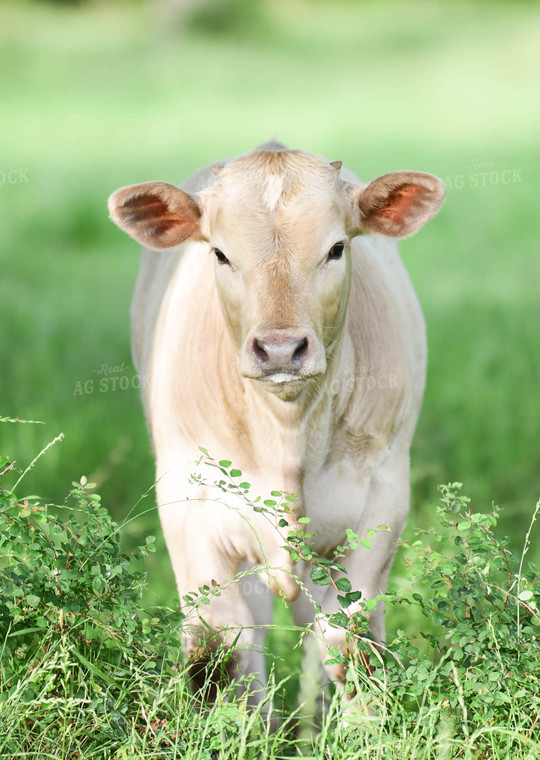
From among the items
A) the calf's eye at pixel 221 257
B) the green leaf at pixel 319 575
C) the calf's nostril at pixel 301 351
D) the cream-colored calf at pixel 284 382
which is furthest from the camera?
the calf's eye at pixel 221 257

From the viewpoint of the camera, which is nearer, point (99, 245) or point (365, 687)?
point (365, 687)

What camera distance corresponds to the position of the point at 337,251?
3471 mm

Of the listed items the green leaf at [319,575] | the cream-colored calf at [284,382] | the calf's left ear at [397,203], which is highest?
the calf's left ear at [397,203]

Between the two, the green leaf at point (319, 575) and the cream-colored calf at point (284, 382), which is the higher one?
the cream-colored calf at point (284, 382)

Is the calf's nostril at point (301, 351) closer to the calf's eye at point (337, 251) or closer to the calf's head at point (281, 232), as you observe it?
the calf's head at point (281, 232)

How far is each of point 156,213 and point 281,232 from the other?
521 millimetres

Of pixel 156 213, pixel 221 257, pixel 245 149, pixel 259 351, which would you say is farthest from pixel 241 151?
pixel 259 351

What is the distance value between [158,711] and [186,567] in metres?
0.82

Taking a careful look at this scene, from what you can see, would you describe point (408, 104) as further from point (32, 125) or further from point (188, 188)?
point (188, 188)

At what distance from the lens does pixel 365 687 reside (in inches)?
120

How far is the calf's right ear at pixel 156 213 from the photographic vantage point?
3564mm

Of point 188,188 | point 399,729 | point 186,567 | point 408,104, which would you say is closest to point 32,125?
point 408,104

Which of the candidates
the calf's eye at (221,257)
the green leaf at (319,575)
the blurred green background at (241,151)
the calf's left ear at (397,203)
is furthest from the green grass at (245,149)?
the calf's left ear at (397,203)

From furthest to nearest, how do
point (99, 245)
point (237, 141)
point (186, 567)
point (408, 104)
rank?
1. point (408, 104)
2. point (237, 141)
3. point (99, 245)
4. point (186, 567)
